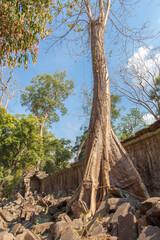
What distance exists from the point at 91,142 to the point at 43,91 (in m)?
19.6

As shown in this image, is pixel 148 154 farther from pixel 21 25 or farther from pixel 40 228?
pixel 21 25

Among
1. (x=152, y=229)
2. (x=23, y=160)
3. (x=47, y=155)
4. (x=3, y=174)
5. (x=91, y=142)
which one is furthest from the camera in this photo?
(x=47, y=155)

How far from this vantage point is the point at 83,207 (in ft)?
10.9

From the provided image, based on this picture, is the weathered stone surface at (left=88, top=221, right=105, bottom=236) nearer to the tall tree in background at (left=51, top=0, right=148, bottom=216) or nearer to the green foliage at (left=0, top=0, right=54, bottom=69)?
the tall tree in background at (left=51, top=0, right=148, bottom=216)

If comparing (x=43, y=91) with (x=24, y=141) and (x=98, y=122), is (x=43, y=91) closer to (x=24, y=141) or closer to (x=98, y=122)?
(x=24, y=141)

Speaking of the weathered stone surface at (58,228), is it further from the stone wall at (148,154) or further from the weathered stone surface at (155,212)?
the stone wall at (148,154)

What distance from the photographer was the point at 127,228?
2.11 m

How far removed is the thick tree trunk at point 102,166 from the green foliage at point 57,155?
13.4 meters

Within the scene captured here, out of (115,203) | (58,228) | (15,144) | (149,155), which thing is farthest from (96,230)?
(15,144)

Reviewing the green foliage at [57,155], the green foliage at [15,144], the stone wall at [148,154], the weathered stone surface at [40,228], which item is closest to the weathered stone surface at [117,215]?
the weathered stone surface at [40,228]

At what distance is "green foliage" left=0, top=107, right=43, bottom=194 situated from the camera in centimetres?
1347

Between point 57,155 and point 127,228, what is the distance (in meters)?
16.8

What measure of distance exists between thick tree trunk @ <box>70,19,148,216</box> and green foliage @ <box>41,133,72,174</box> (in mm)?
13410

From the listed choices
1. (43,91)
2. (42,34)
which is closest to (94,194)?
(42,34)
